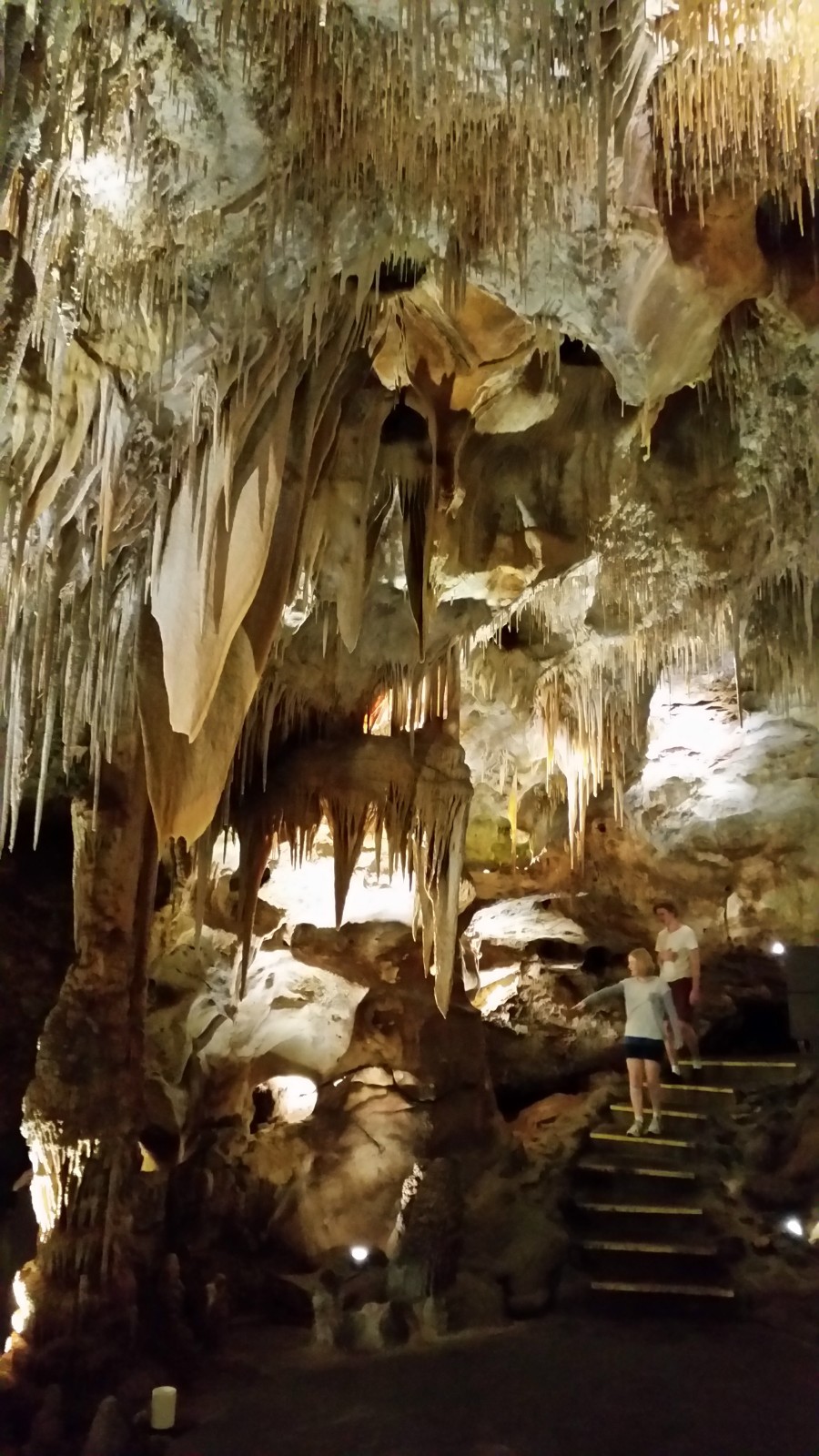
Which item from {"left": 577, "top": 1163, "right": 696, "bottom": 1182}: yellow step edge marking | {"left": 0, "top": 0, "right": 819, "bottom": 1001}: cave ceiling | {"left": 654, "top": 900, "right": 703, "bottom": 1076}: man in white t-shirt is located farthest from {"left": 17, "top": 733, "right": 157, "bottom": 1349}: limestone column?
{"left": 654, "top": 900, "right": 703, "bottom": 1076}: man in white t-shirt

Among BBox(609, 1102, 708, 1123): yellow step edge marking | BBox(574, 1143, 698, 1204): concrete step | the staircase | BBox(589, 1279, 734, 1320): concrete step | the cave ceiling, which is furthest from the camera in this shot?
BBox(609, 1102, 708, 1123): yellow step edge marking

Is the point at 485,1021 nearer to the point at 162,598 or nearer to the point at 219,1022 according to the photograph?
the point at 219,1022

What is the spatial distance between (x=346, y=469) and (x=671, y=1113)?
5278mm

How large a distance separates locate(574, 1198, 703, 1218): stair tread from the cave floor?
30.8 inches

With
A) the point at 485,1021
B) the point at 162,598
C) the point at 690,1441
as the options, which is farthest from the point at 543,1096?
the point at 162,598

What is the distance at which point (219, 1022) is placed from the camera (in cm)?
820

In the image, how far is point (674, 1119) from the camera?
25.5 feet

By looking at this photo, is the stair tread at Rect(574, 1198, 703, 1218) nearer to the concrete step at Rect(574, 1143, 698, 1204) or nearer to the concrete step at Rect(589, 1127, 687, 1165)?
the concrete step at Rect(574, 1143, 698, 1204)

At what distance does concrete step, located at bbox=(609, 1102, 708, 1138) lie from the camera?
7637 mm

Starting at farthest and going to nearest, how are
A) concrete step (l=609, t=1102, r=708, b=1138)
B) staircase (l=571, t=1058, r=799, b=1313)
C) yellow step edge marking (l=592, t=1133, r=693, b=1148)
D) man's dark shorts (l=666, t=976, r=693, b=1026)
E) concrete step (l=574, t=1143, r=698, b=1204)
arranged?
concrete step (l=609, t=1102, r=708, b=1138)
yellow step edge marking (l=592, t=1133, r=693, b=1148)
man's dark shorts (l=666, t=976, r=693, b=1026)
concrete step (l=574, t=1143, r=698, b=1204)
staircase (l=571, t=1058, r=799, b=1313)

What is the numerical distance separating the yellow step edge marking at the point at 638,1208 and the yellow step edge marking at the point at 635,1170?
0.82 ft

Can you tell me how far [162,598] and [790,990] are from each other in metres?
4.35

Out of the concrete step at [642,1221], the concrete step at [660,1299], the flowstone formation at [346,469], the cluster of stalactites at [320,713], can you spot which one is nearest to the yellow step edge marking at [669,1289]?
the concrete step at [660,1299]

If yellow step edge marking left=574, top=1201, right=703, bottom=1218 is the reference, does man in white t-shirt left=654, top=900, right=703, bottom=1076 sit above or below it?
above
